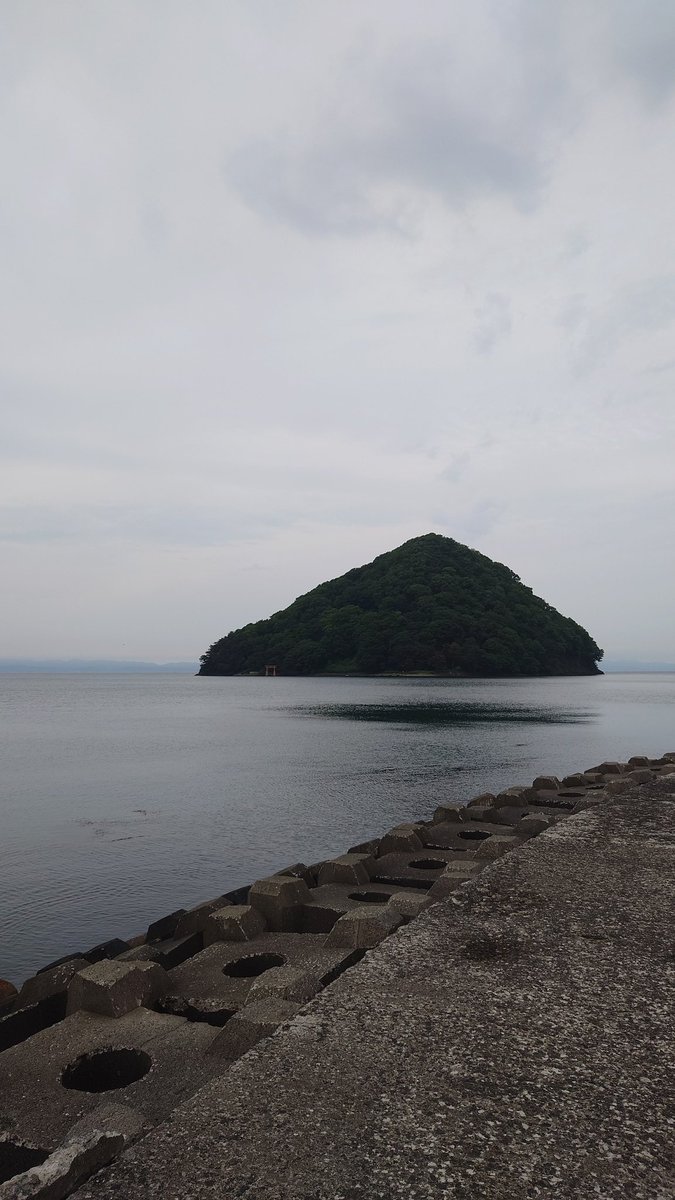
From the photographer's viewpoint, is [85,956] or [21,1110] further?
[85,956]

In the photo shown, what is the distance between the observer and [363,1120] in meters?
2.23

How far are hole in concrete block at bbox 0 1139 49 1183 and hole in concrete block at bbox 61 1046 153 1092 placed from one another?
55 cm

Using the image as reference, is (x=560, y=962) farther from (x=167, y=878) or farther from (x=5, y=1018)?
(x=167, y=878)

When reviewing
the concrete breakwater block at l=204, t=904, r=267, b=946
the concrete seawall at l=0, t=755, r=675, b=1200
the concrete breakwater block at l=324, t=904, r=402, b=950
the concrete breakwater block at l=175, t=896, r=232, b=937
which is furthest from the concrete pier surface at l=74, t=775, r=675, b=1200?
the concrete breakwater block at l=175, t=896, r=232, b=937

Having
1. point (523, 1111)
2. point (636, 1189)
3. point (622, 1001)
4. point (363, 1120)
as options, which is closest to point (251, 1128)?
point (363, 1120)

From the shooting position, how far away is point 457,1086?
2.39 metres

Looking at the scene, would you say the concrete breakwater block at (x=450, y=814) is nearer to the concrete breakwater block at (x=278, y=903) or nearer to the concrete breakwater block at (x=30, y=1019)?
the concrete breakwater block at (x=278, y=903)

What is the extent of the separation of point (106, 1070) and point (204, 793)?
684 inches

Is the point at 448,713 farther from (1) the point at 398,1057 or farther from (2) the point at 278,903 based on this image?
(1) the point at 398,1057

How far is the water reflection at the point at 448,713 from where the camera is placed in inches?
1818

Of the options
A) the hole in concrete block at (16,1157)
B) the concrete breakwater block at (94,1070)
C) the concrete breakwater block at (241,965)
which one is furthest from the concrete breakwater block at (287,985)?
the hole in concrete block at (16,1157)

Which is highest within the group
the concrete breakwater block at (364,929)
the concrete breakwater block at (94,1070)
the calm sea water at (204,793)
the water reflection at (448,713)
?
the concrete breakwater block at (364,929)

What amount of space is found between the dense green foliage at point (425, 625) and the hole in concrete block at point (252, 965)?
100 metres

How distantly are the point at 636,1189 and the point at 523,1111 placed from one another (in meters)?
0.40
